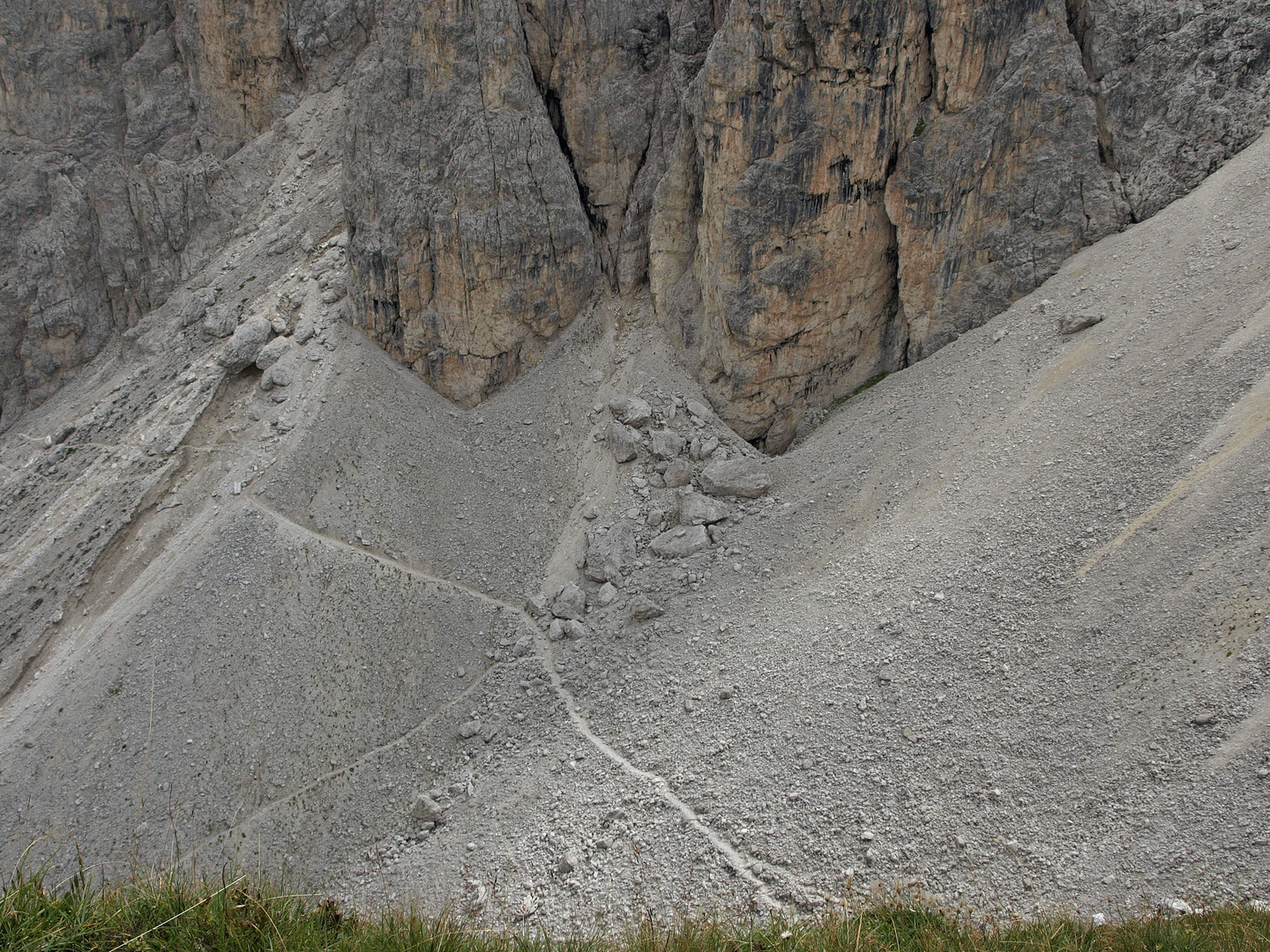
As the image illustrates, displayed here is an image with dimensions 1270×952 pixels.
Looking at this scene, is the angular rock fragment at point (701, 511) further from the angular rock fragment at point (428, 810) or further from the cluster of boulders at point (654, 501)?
the angular rock fragment at point (428, 810)

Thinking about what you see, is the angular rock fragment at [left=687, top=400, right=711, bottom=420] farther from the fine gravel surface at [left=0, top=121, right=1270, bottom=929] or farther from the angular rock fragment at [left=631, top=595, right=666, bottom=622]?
the angular rock fragment at [left=631, top=595, right=666, bottom=622]

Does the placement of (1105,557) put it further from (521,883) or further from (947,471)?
(521,883)

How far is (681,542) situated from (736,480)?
321cm

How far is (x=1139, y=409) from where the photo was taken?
20.8 metres

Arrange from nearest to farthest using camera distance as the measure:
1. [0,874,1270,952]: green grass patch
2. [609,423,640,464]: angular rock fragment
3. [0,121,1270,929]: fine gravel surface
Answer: [0,874,1270,952]: green grass patch → [0,121,1270,929]: fine gravel surface → [609,423,640,464]: angular rock fragment

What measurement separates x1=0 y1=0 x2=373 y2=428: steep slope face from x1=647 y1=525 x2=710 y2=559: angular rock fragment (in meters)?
28.9

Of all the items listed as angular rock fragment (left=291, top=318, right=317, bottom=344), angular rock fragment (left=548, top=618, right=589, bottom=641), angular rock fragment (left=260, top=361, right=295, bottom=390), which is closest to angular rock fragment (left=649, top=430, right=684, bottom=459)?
angular rock fragment (left=548, top=618, right=589, bottom=641)

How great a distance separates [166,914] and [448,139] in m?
30.5

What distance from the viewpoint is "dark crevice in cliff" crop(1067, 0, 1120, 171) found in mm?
25922

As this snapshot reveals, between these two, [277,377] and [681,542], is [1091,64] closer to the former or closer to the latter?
[681,542]

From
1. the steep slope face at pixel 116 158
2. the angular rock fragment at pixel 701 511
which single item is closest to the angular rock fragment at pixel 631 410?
the angular rock fragment at pixel 701 511

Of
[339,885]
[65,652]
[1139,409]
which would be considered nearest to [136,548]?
[65,652]

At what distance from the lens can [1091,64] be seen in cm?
2606

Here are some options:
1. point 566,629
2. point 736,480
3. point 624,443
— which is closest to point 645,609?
point 566,629
